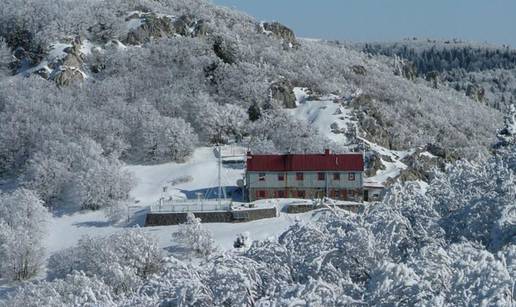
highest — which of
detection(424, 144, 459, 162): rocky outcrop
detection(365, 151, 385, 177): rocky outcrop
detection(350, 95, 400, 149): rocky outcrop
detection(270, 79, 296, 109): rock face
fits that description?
detection(270, 79, 296, 109): rock face

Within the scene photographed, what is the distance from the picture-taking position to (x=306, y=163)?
51.3m

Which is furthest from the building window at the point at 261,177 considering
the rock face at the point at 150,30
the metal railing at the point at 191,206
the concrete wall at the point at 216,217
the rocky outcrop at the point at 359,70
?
the rocky outcrop at the point at 359,70

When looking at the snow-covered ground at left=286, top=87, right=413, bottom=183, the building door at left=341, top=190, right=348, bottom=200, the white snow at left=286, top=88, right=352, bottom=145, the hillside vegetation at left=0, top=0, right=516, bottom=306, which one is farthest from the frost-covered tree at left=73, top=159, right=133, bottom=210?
the white snow at left=286, top=88, right=352, bottom=145

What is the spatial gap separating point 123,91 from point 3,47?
575 inches

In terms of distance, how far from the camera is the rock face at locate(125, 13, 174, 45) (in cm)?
8006

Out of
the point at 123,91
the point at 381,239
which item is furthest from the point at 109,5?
the point at 381,239

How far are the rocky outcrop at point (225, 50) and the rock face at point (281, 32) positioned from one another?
48.8 feet

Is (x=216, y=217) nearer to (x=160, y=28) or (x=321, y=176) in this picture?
(x=321, y=176)

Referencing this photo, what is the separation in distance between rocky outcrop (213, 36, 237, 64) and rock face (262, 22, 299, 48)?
586 inches

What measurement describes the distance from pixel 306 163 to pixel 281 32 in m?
45.6

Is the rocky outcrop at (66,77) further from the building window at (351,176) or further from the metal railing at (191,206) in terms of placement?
the building window at (351,176)

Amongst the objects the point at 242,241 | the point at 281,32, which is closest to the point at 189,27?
the point at 281,32

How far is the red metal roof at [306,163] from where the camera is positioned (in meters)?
51.0

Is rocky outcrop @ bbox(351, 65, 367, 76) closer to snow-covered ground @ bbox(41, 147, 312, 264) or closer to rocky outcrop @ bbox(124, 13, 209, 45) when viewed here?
rocky outcrop @ bbox(124, 13, 209, 45)
